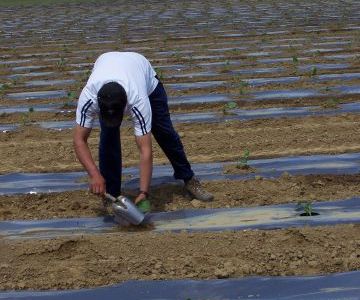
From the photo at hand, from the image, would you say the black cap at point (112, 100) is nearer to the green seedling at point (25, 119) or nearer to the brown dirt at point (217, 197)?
the brown dirt at point (217, 197)

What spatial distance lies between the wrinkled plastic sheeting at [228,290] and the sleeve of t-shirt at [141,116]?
95 centimetres

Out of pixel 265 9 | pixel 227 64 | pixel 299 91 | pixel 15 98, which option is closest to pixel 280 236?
pixel 299 91

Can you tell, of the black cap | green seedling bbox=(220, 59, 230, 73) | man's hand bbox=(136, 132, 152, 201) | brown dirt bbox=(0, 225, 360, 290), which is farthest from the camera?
green seedling bbox=(220, 59, 230, 73)

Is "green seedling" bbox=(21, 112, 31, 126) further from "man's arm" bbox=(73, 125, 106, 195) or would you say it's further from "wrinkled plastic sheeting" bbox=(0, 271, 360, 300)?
"wrinkled plastic sheeting" bbox=(0, 271, 360, 300)

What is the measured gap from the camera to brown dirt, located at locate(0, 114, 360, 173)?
249 inches

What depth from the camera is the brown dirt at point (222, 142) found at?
6.32m

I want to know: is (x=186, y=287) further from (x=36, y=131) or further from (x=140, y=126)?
(x=36, y=131)

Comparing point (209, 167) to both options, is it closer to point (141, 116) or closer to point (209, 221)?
point (209, 221)

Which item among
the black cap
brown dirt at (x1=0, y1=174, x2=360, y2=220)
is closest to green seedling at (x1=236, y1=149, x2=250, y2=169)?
brown dirt at (x1=0, y1=174, x2=360, y2=220)

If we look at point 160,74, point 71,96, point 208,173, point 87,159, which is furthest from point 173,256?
point 160,74

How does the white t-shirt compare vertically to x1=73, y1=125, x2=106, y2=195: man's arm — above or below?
above

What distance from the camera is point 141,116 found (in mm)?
4367

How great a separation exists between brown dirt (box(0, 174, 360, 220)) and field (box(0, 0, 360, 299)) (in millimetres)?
15

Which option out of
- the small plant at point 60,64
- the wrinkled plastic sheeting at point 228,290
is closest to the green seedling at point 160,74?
the small plant at point 60,64
